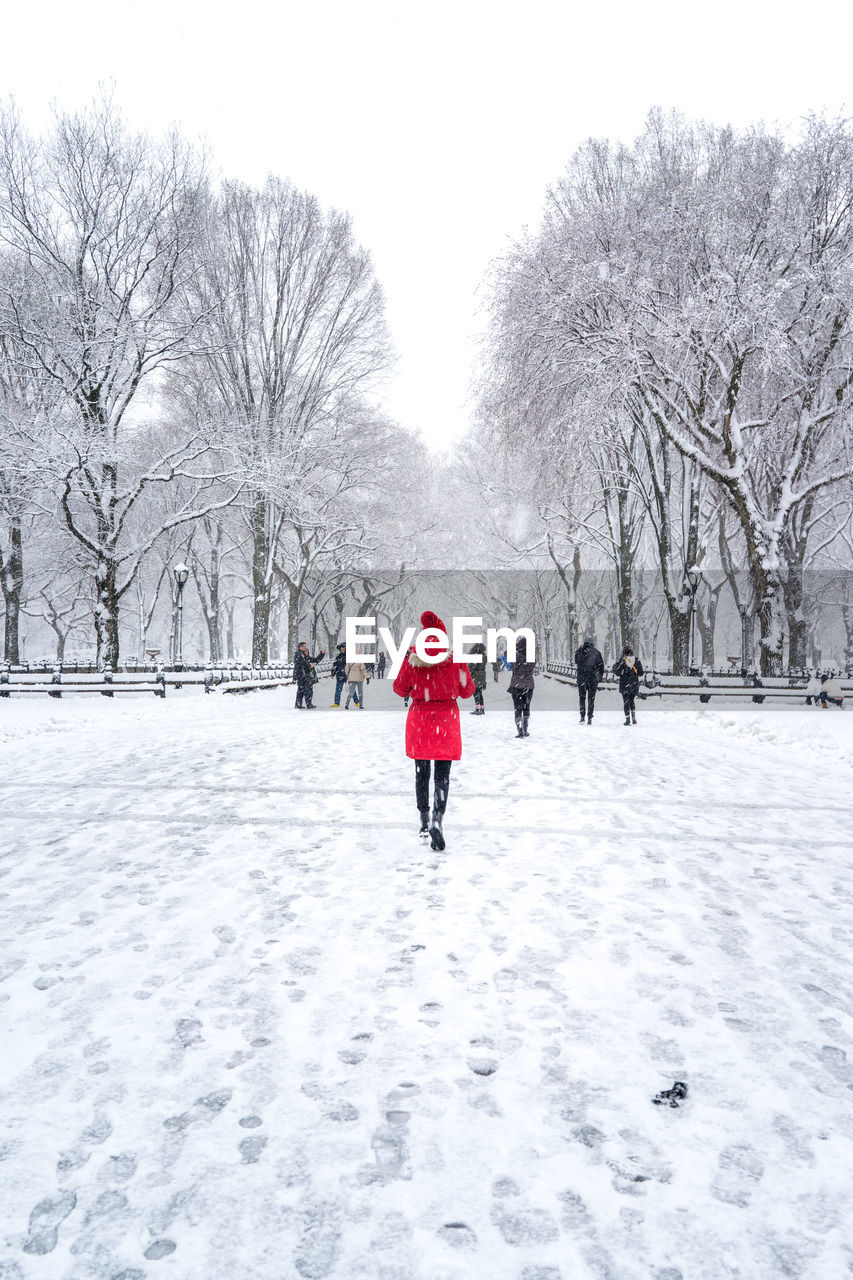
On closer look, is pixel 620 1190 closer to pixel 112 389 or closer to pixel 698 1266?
pixel 698 1266

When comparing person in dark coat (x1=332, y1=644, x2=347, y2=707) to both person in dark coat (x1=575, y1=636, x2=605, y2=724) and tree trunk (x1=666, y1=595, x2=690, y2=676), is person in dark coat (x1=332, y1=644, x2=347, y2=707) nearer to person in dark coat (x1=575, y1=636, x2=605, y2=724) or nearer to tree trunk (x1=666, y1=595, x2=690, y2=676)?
person in dark coat (x1=575, y1=636, x2=605, y2=724)

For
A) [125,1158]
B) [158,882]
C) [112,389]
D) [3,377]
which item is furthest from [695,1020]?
[3,377]

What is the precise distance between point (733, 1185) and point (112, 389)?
2236 cm

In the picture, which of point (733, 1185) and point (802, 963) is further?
point (802, 963)

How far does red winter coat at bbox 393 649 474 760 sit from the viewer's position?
6.20 metres

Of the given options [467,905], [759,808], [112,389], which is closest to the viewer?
[467,905]

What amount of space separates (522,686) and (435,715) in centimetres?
752

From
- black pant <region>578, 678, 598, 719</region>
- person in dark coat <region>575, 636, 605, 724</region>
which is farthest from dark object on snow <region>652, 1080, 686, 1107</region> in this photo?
black pant <region>578, 678, 598, 719</region>

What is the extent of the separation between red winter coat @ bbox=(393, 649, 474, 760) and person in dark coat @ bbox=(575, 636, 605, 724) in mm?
8309

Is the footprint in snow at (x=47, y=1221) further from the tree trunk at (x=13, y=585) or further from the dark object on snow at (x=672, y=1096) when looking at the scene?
the tree trunk at (x=13, y=585)

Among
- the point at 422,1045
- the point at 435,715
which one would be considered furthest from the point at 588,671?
the point at 422,1045

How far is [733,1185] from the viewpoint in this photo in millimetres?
2389

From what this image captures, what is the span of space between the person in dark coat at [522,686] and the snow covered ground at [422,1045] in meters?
6.28

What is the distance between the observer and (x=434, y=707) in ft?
20.5
